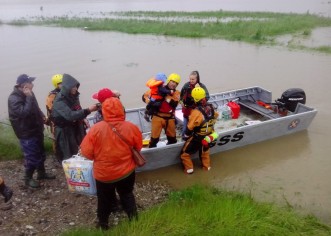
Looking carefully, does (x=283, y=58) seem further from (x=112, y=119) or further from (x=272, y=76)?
(x=112, y=119)

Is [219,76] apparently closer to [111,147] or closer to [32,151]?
[32,151]

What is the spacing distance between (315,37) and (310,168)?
16.2m

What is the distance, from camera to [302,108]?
8508 millimetres

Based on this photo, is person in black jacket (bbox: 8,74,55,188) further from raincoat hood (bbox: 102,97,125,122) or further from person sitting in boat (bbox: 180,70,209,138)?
person sitting in boat (bbox: 180,70,209,138)

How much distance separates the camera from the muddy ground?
4.85 m

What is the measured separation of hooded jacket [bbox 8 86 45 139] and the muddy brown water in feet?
7.85

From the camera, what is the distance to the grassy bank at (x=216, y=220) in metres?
4.41

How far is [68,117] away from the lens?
17.0 feet

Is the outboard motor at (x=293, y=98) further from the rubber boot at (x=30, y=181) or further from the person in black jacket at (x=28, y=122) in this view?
the rubber boot at (x=30, y=181)

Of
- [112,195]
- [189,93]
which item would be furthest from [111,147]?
[189,93]

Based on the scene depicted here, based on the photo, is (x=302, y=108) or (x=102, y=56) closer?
(x=302, y=108)

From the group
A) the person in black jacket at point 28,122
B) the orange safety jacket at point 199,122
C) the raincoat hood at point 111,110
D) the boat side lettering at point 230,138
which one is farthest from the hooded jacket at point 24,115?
the boat side lettering at point 230,138

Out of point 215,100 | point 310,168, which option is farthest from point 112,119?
point 215,100

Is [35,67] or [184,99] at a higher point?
[184,99]
